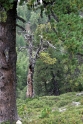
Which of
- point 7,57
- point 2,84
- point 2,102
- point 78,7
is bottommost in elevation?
point 2,102

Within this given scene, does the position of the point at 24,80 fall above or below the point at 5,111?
above

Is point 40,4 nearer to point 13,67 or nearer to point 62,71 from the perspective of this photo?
point 13,67

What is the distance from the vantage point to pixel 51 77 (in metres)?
34.2

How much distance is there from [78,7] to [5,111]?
4149mm

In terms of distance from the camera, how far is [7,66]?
8883 mm

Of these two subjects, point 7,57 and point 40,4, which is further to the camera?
point 7,57

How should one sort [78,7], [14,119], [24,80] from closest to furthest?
[78,7], [14,119], [24,80]

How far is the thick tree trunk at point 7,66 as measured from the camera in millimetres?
8766

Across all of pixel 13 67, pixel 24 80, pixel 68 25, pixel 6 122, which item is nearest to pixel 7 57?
pixel 13 67

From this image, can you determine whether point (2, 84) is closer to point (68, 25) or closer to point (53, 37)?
point (53, 37)

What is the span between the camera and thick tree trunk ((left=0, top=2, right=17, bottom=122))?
28.8 ft

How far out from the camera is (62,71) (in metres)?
35.6

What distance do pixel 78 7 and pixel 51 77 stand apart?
89.2 feet

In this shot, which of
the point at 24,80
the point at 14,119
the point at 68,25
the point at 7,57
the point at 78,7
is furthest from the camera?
the point at 24,80
